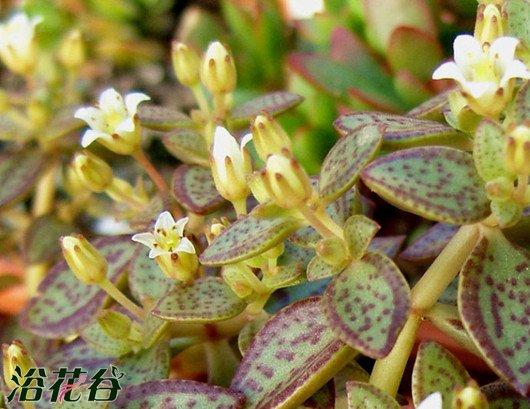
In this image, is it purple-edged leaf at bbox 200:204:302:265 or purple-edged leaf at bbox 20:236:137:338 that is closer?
purple-edged leaf at bbox 200:204:302:265

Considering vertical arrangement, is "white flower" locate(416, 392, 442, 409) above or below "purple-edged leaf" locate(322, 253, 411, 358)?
below

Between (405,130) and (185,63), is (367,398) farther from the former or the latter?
(185,63)

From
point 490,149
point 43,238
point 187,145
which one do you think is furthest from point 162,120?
point 490,149

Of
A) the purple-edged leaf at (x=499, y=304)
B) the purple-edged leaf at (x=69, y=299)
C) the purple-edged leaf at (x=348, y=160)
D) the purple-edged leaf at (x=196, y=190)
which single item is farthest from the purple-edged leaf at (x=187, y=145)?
the purple-edged leaf at (x=499, y=304)

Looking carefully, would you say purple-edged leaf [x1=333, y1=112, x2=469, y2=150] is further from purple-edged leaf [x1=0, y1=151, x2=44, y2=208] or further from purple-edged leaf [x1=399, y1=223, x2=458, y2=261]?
purple-edged leaf [x1=0, y1=151, x2=44, y2=208]

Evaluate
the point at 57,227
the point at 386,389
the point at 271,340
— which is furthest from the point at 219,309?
the point at 57,227

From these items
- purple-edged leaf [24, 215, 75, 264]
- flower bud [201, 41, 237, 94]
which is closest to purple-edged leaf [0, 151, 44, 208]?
purple-edged leaf [24, 215, 75, 264]

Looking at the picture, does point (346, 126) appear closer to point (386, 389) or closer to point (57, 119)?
point (386, 389)
